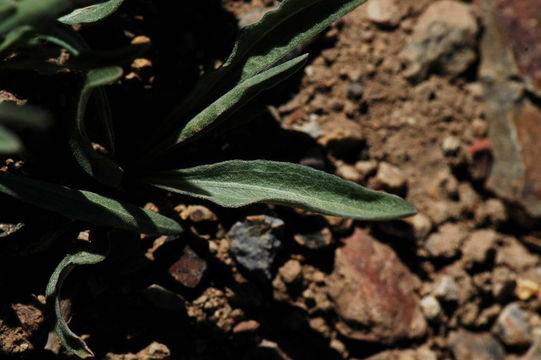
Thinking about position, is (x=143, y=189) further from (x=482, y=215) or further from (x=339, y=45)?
(x=482, y=215)

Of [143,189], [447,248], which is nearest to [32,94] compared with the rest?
[143,189]

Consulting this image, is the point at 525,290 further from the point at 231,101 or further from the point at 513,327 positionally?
the point at 231,101

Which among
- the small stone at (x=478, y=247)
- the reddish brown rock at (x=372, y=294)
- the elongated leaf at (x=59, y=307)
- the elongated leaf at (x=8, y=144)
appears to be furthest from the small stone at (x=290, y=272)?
the elongated leaf at (x=8, y=144)

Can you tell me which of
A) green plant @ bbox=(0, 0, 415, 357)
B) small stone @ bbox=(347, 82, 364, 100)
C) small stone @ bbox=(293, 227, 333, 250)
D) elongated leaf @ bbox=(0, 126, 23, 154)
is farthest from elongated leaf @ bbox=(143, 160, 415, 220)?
small stone @ bbox=(347, 82, 364, 100)

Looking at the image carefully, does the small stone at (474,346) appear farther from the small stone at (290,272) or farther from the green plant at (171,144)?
the green plant at (171,144)

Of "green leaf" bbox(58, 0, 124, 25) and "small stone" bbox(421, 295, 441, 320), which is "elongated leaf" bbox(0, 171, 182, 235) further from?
"small stone" bbox(421, 295, 441, 320)
